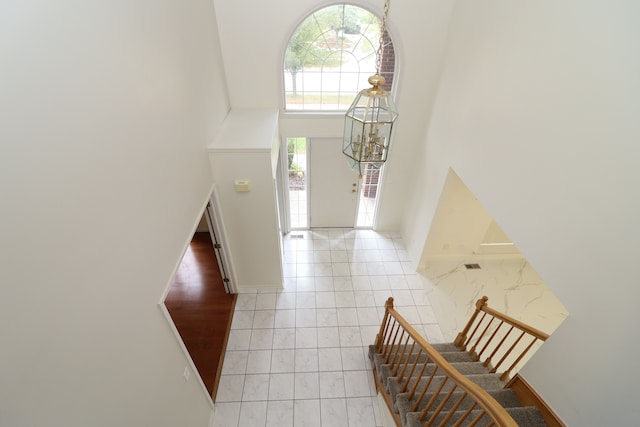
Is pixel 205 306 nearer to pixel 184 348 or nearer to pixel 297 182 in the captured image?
pixel 184 348

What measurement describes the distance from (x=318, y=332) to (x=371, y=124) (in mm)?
3072

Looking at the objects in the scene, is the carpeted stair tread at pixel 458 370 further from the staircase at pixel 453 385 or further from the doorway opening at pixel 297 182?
the doorway opening at pixel 297 182

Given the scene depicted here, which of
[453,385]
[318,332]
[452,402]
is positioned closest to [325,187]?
[318,332]

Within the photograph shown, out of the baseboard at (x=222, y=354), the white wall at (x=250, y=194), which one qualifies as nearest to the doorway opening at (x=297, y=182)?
the white wall at (x=250, y=194)

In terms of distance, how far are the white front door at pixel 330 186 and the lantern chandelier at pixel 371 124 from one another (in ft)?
8.69

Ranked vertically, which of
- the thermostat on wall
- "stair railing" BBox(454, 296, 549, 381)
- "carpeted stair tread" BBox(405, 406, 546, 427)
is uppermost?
the thermostat on wall

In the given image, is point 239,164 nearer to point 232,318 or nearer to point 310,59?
point 310,59

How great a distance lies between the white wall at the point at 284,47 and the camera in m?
3.82

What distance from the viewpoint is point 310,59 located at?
429 cm

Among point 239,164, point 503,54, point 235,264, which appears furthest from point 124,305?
point 503,54

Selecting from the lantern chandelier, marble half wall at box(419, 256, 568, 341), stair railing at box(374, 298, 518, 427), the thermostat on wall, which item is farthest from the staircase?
the thermostat on wall

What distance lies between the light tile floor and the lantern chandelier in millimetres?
2697

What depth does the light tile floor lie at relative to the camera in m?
3.43

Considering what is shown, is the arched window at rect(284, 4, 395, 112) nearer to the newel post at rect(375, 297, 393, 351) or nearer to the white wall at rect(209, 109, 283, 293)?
the white wall at rect(209, 109, 283, 293)
